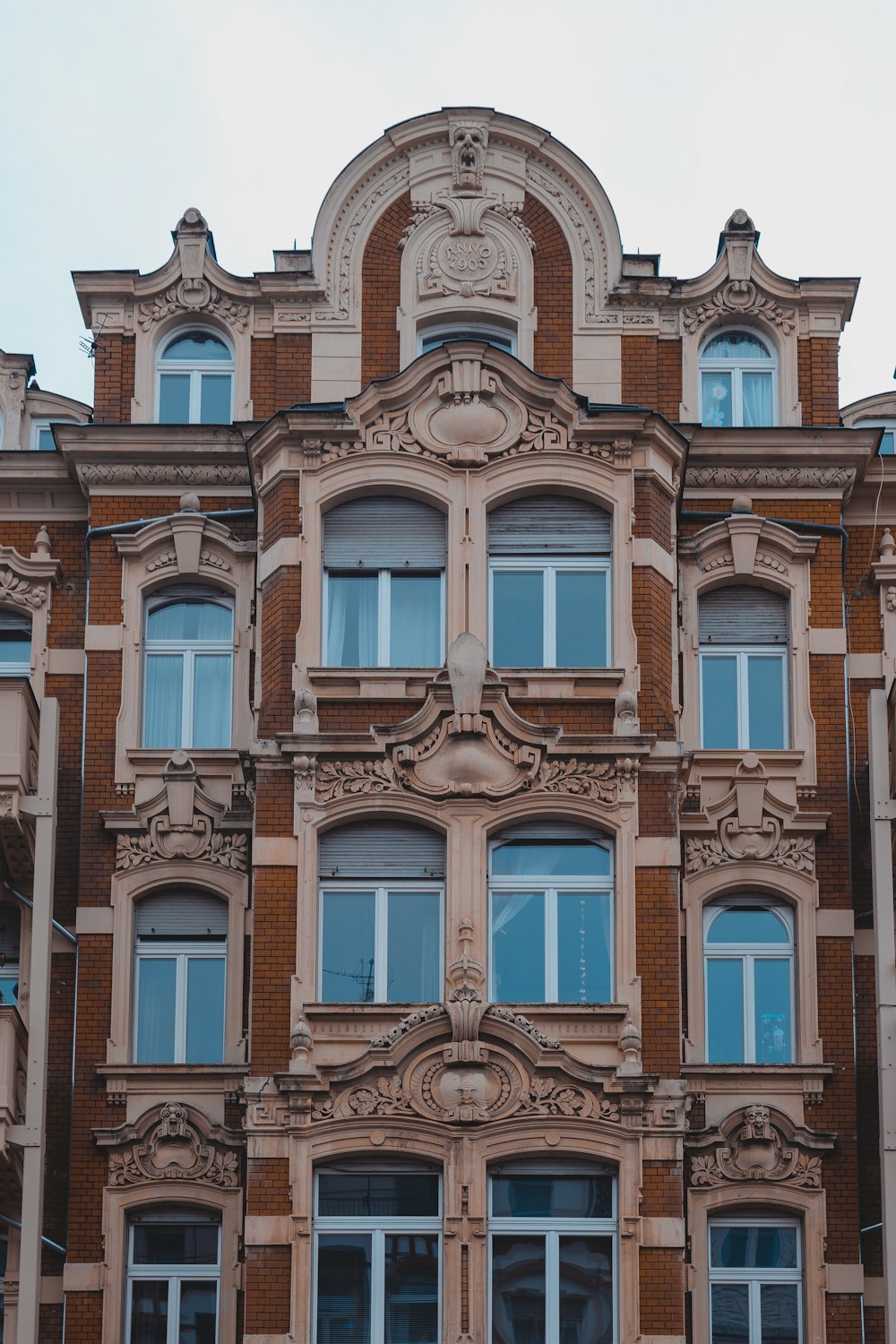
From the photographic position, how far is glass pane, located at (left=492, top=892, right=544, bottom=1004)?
27172 millimetres

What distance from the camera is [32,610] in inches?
1192

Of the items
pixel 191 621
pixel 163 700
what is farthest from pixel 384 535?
pixel 163 700

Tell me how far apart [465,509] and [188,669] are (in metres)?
3.59

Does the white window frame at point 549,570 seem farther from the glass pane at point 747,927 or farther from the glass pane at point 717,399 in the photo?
the glass pane at point 747,927

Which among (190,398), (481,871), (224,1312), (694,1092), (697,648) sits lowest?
(224,1312)

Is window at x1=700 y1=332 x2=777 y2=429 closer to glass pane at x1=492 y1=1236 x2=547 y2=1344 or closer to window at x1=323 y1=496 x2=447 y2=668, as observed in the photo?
window at x1=323 y1=496 x2=447 y2=668

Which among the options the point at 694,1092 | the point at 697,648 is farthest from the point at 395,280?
the point at 694,1092

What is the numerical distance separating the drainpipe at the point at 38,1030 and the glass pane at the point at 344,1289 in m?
2.75

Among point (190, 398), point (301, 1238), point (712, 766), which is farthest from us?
point (190, 398)

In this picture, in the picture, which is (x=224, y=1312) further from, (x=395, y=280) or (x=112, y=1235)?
(x=395, y=280)

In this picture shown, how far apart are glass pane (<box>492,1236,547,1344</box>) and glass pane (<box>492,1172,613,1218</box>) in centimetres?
28

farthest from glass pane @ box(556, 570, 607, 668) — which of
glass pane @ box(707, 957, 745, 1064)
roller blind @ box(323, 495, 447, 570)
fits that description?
glass pane @ box(707, 957, 745, 1064)

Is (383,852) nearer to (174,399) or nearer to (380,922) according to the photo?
(380,922)

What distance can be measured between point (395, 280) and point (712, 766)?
6.56 metres
